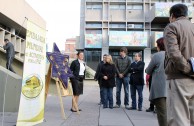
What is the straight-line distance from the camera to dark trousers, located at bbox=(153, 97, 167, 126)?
5.72 meters

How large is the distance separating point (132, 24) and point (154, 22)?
141 inches

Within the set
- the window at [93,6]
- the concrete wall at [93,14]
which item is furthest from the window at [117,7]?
the concrete wall at [93,14]

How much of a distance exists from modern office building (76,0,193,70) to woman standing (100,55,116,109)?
37109mm

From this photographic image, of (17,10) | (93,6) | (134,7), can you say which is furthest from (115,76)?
(134,7)

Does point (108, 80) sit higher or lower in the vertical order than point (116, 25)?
lower

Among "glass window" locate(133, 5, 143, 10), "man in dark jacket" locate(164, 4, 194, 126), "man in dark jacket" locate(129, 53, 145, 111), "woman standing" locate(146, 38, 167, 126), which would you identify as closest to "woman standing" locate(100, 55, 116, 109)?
"man in dark jacket" locate(129, 53, 145, 111)

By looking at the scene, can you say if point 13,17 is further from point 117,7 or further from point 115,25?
point 117,7

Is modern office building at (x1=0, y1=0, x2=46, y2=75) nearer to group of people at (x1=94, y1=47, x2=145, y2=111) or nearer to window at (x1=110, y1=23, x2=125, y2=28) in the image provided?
group of people at (x1=94, y1=47, x2=145, y2=111)

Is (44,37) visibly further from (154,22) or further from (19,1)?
(154,22)

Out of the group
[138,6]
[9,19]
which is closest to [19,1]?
[9,19]

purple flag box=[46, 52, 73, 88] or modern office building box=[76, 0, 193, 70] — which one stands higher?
modern office building box=[76, 0, 193, 70]

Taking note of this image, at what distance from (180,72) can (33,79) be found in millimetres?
3513

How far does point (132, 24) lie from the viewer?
5169 centimetres

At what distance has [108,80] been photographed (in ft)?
36.0
